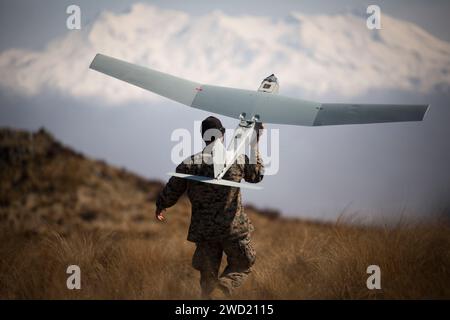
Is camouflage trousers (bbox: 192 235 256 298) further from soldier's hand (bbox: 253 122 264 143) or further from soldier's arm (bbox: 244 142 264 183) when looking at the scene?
soldier's hand (bbox: 253 122 264 143)

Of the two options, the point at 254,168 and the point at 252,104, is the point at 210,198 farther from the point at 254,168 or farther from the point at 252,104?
the point at 252,104

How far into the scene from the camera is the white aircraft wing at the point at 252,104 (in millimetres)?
6660

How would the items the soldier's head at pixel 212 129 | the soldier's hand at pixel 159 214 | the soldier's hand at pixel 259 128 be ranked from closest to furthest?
the soldier's head at pixel 212 129
the soldier's hand at pixel 159 214
the soldier's hand at pixel 259 128

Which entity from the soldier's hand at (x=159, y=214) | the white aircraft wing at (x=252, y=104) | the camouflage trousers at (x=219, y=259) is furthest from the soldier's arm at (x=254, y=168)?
the soldier's hand at (x=159, y=214)

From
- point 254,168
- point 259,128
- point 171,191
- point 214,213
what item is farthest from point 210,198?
point 259,128

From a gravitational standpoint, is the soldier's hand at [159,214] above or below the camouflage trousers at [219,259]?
above

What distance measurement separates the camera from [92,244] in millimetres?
8562

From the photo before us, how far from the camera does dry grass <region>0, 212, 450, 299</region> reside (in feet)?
21.7

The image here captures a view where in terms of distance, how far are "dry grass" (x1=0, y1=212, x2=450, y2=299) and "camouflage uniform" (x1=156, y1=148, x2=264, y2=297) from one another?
0.33 meters

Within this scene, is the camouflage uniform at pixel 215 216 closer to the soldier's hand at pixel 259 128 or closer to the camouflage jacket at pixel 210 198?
the camouflage jacket at pixel 210 198

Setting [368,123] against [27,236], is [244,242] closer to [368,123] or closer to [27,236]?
[368,123]

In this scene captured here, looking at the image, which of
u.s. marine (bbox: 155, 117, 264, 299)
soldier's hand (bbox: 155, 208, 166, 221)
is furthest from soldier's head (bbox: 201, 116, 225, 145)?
soldier's hand (bbox: 155, 208, 166, 221)

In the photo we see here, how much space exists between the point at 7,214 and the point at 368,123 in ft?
90.8

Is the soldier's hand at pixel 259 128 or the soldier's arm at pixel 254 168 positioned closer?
the soldier's arm at pixel 254 168
